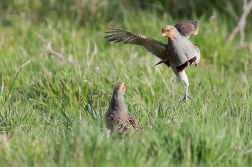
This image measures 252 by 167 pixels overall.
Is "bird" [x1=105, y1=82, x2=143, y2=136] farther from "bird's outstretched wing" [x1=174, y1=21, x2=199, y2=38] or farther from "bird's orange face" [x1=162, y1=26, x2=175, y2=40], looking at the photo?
"bird's outstretched wing" [x1=174, y1=21, x2=199, y2=38]

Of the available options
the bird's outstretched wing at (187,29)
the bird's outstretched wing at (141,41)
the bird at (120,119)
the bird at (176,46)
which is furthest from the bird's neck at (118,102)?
the bird's outstretched wing at (187,29)

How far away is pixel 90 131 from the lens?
14.0 ft

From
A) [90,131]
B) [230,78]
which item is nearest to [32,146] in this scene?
[90,131]

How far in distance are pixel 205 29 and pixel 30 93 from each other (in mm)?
3085

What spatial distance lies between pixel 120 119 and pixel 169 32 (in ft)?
4.15

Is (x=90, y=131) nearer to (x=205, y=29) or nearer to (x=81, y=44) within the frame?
(x=81, y=44)

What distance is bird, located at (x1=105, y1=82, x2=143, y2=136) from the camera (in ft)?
15.2

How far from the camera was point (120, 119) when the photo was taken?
470 centimetres

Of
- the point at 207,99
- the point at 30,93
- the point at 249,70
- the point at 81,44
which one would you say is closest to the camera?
the point at 207,99

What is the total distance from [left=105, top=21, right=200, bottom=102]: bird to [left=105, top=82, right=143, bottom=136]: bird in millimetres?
1003

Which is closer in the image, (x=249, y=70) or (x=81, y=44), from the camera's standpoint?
(x=249, y=70)

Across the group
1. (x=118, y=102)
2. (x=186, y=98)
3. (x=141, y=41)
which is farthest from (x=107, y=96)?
(x=118, y=102)

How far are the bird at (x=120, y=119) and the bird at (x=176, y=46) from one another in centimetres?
100

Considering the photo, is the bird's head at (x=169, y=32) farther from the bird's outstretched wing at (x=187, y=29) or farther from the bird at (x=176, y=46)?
the bird's outstretched wing at (x=187, y=29)
